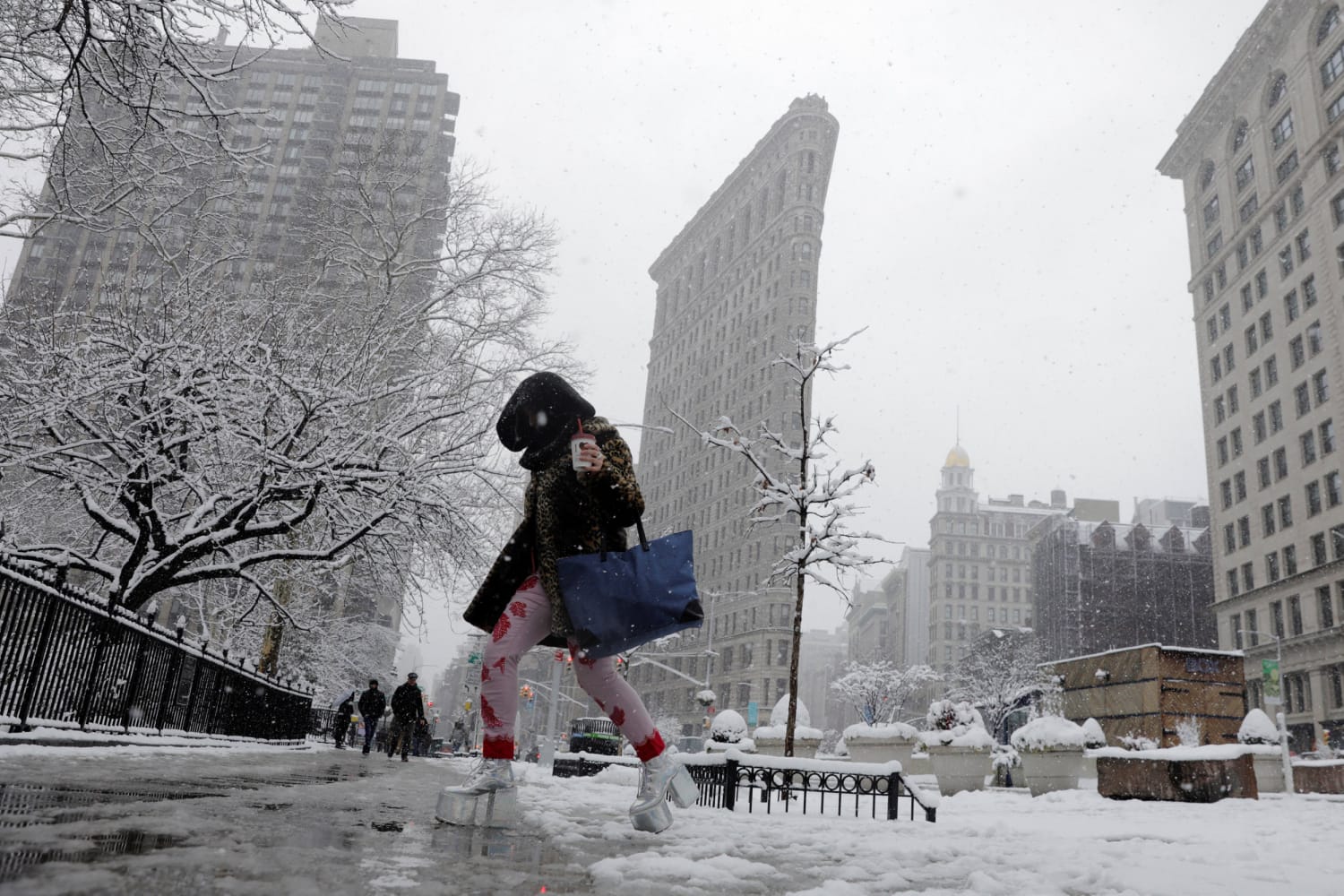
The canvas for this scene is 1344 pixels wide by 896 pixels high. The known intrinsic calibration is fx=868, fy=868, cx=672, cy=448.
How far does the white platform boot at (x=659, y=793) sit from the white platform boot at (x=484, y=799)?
1.74 ft

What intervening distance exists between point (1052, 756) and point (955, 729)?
7.26 feet

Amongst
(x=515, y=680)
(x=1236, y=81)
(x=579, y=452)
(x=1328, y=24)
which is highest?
(x=1236, y=81)

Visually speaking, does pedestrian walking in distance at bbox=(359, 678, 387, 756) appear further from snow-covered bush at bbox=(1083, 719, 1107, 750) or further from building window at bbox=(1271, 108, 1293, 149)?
building window at bbox=(1271, 108, 1293, 149)

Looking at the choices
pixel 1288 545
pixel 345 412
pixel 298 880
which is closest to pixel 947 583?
pixel 1288 545

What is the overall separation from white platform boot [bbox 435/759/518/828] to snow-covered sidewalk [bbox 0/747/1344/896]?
→ 0.36 feet

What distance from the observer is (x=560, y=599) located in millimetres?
3707

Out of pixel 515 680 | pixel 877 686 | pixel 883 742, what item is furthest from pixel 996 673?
pixel 515 680

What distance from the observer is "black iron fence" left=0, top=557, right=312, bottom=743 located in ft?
19.9

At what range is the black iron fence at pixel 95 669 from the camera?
19.9ft

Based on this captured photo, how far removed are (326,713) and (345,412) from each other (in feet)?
92.8

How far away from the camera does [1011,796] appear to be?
16766 mm

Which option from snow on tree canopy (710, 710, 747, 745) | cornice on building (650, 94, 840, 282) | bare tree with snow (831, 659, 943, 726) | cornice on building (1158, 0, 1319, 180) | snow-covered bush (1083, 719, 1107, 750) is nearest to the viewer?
snow on tree canopy (710, 710, 747, 745)

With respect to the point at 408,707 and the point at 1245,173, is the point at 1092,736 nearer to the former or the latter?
the point at 408,707

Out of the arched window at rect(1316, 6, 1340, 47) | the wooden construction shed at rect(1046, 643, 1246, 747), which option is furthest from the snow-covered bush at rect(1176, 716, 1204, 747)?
the arched window at rect(1316, 6, 1340, 47)
